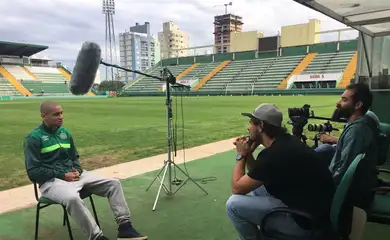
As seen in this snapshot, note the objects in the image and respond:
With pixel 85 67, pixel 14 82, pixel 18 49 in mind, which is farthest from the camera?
pixel 18 49

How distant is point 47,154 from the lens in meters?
3.14

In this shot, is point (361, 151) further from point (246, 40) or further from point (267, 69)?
point (246, 40)

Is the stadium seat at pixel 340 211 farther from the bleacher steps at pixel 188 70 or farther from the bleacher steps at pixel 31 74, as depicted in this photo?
the bleacher steps at pixel 31 74

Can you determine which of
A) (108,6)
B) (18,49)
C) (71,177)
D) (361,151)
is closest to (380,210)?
(361,151)

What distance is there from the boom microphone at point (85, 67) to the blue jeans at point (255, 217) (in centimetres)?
172

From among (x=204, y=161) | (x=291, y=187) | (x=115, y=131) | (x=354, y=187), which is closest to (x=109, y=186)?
(x=291, y=187)

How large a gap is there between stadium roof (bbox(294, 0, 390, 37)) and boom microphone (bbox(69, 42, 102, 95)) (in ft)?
7.35

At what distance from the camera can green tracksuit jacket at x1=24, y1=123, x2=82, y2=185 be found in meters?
3.04

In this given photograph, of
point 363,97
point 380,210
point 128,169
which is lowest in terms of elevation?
point 128,169

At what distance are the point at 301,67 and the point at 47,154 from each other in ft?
161

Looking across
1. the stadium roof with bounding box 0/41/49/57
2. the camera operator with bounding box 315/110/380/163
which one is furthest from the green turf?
the stadium roof with bounding box 0/41/49/57

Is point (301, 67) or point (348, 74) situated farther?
point (301, 67)

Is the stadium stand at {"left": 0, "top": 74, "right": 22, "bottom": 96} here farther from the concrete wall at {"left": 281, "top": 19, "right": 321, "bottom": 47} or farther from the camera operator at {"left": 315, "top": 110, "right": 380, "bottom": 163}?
the camera operator at {"left": 315, "top": 110, "right": 380, "bottom": 163}

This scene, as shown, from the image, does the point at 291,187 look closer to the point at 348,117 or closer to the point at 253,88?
the point at 348,117
